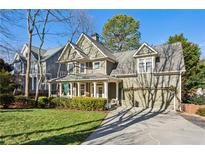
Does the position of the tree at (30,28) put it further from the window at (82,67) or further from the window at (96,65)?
the window at (96,65)

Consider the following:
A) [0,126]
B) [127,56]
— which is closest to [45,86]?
[127,56]

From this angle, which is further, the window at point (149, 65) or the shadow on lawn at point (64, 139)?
the window at point (149, 65)

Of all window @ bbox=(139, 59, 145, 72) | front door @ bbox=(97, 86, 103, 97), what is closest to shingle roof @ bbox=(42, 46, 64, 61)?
front door @ bbox=(97, 86, 103, 97)

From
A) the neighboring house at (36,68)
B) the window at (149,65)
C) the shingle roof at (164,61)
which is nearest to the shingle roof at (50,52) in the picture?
the neighboring house at (36,68)

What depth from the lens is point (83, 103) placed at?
14289mm

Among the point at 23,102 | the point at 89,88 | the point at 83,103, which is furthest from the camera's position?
the point at 89,88

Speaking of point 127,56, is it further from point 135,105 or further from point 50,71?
point 50,71

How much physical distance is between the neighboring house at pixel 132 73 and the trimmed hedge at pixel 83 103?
4.17 ft

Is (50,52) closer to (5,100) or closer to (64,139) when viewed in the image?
(5,100)

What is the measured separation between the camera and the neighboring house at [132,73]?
15445mm

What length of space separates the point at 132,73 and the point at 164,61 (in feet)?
9.57

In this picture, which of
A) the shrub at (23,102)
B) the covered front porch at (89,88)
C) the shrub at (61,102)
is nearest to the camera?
the shrub at (61,102)

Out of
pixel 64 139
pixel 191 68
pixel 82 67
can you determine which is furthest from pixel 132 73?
pixel 64 139
